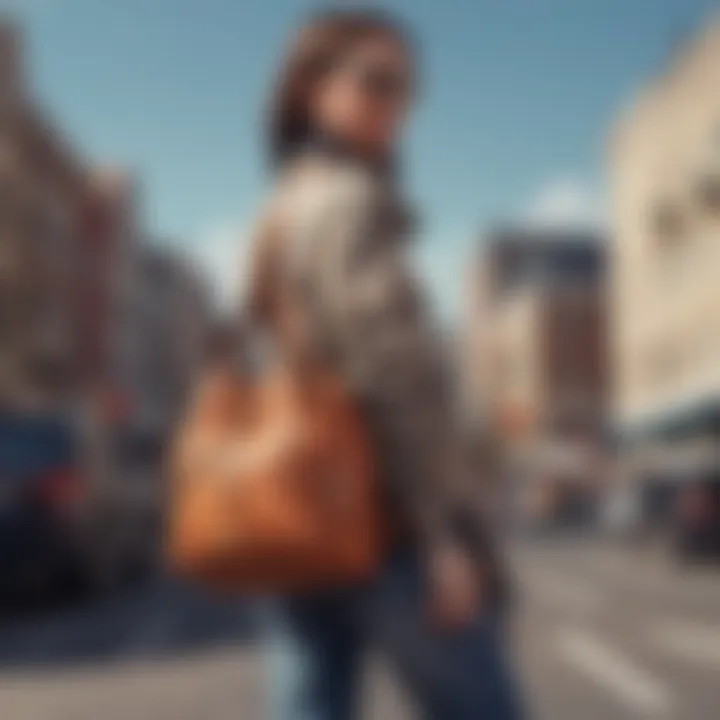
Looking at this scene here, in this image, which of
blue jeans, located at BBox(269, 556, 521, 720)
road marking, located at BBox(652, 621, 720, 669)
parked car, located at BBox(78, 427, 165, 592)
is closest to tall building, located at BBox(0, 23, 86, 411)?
parked car, located at BBox(78, 427, 165, 592)

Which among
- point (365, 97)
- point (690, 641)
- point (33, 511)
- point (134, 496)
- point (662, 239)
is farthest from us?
point (690, 641)

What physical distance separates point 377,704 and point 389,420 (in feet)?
1.34

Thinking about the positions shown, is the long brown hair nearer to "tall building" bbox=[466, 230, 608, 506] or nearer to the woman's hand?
"tall building" bbox=[466, 230, 608, 506]

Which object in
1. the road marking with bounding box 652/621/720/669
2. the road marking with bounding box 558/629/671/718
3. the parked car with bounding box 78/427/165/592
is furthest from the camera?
the road marking with bounding box 652/621/720/669

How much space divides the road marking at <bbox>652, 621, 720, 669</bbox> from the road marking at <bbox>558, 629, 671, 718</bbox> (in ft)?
0.48

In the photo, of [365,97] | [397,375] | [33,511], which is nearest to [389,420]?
[397,375]

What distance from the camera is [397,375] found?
120 centimetres

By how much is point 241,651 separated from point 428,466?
214 cm

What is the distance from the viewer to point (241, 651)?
3.23 meters

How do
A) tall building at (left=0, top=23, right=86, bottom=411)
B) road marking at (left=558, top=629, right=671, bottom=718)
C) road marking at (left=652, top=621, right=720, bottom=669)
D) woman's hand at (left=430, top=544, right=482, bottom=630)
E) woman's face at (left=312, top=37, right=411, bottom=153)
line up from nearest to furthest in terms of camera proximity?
woman's hand at (left=430, top=544, right=482, bottom=630)
woman's face at (left=312, top=37, right=411, bottom=153)
tall building at (left=0, top=23, right=86, bottom=411)
road marking at (left=558, top=629, right=671, bottom=718)
road marking at (left=652, top=621, right=720, bottom=669)

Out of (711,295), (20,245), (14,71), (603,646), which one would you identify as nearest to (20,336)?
(20,245)

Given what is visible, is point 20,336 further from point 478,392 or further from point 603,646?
point 603,646

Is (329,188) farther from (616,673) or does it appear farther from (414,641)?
(616,673)

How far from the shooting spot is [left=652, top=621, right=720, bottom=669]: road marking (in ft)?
10.7
